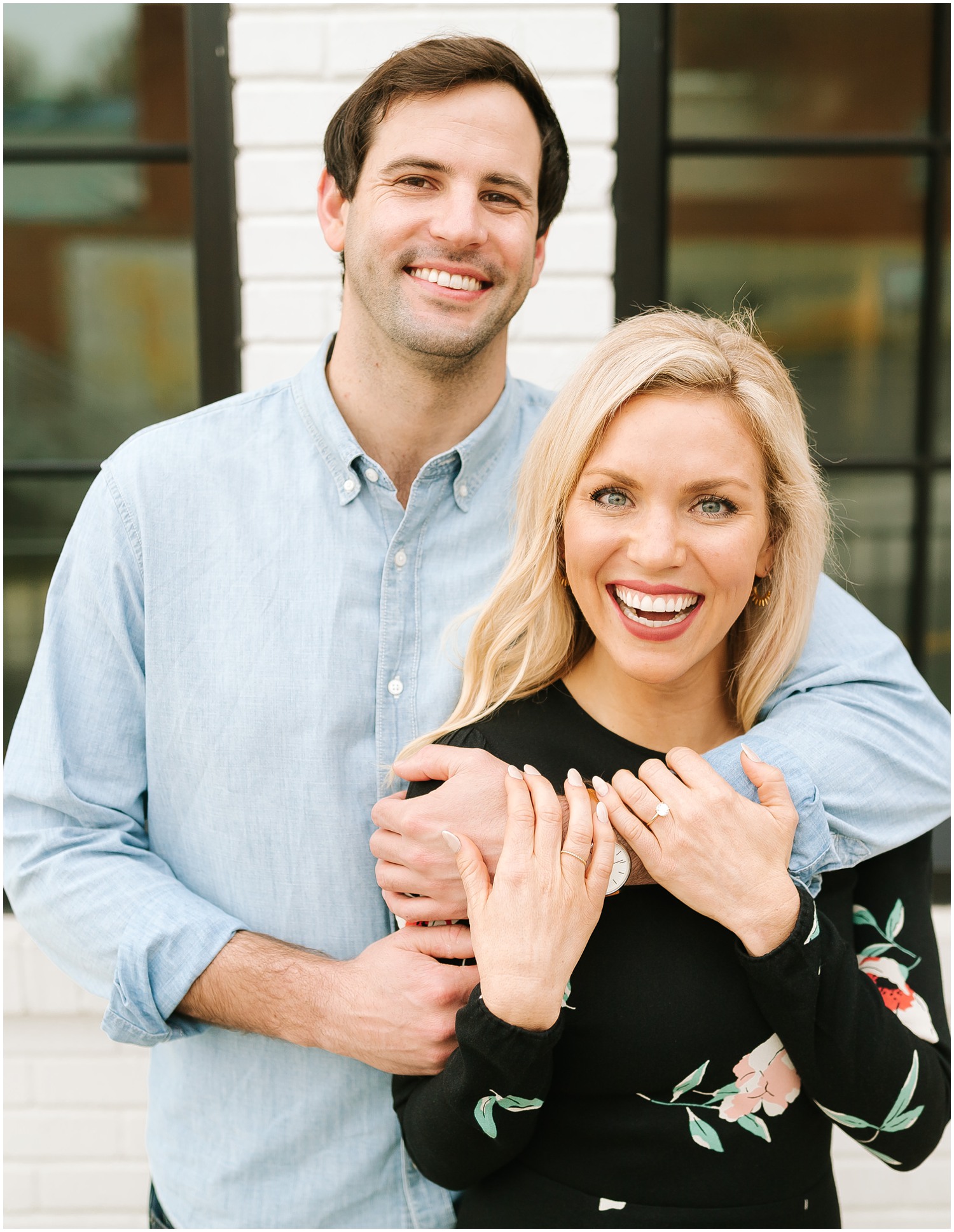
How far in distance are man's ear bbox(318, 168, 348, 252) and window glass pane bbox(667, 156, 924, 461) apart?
56.7 inches

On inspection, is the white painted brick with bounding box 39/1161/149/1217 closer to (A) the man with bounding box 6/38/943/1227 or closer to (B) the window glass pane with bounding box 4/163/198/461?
(A) the man with bounding box 6/38/943/1227

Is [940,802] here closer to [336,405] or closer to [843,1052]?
[843,1052]

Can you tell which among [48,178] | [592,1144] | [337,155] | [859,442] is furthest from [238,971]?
[859,442]

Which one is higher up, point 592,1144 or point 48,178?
point 48,178

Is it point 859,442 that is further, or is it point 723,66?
point 859,442

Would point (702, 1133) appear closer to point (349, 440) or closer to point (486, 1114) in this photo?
point (486, 1114)

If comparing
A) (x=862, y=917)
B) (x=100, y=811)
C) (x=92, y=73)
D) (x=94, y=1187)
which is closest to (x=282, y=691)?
(x=100, y=811)

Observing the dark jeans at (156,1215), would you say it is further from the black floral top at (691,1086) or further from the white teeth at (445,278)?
the white teeth at (445,278)

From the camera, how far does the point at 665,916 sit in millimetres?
1268

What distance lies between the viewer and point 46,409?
2.62 metres

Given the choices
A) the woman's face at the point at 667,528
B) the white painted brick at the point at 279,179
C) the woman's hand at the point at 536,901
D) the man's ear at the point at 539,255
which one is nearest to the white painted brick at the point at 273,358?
the white painted brick at the point at 279,179

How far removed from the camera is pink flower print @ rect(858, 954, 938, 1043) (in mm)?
1308

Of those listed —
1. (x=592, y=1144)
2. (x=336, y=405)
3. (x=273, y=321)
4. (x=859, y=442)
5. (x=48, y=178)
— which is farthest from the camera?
(x=859, y=442)

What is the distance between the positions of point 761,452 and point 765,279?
1.87 meters
